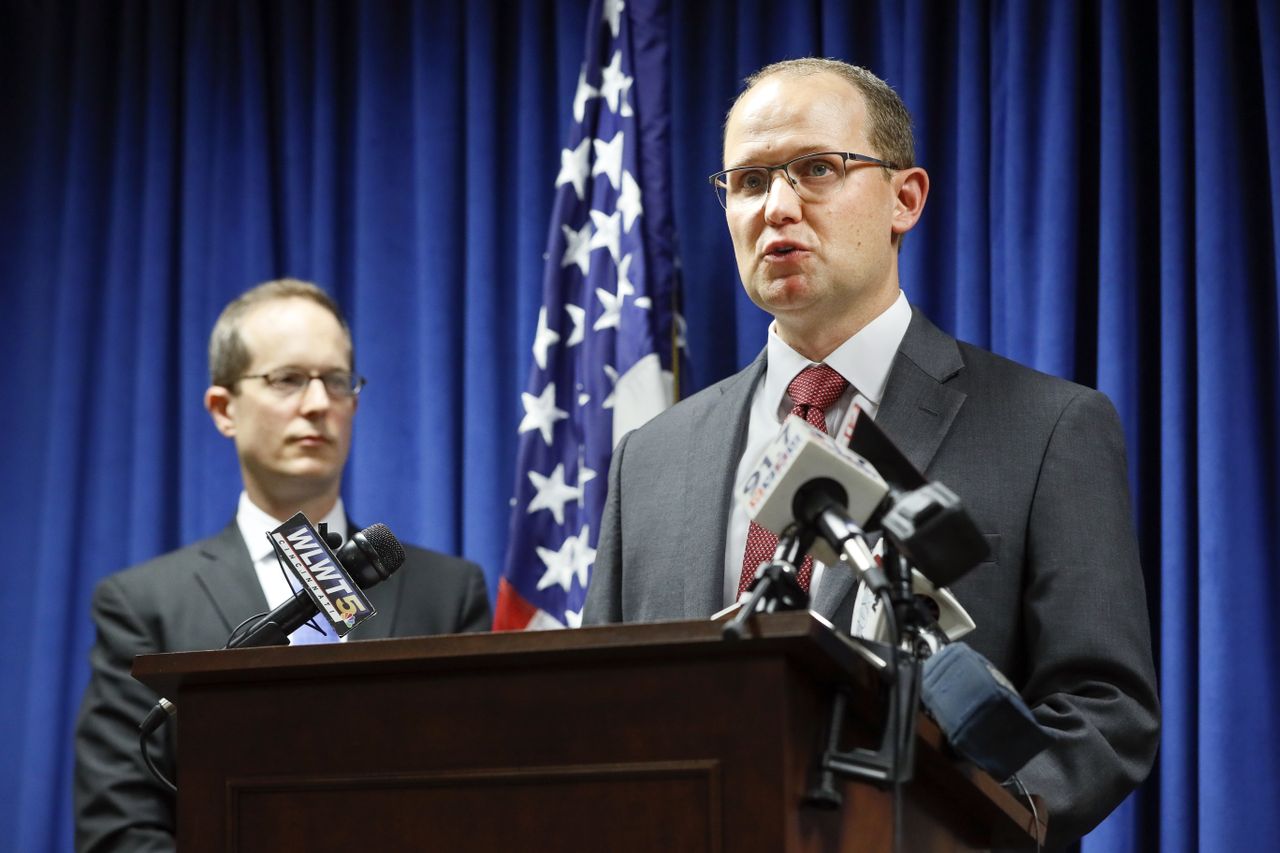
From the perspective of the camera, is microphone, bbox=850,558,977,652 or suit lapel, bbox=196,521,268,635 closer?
microphone, bbox=850,558,977,652

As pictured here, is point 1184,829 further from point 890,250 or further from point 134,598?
point 134,598

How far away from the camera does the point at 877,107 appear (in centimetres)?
261

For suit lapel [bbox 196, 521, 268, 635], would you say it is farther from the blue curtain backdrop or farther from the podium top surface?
the podium top surface

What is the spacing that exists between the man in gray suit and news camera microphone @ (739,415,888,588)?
0.65 metres

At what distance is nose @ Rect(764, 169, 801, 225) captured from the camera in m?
2.47

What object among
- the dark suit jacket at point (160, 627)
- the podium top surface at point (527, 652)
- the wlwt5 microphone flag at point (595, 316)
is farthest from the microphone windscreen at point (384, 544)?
the wlwt5 microphone flag at point (595, 316)

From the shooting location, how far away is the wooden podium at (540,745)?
141cm

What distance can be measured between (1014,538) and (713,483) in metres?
0.50

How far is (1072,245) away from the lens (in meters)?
3.50

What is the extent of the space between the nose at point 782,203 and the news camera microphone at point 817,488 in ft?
3.35

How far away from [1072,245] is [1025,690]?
5.28ft

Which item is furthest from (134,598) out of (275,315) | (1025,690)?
(1025,690)

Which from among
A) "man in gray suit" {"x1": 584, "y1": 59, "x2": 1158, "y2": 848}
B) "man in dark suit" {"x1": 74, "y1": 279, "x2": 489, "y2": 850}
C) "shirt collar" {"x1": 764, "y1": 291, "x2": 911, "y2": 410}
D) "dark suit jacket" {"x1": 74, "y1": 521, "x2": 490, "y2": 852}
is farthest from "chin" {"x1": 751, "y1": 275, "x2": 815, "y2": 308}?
"man in dark suit" {"x1": 74, "y1": 279, "x2": 489, "y2": 850}

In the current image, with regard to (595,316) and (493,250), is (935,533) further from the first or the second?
(493,250)
